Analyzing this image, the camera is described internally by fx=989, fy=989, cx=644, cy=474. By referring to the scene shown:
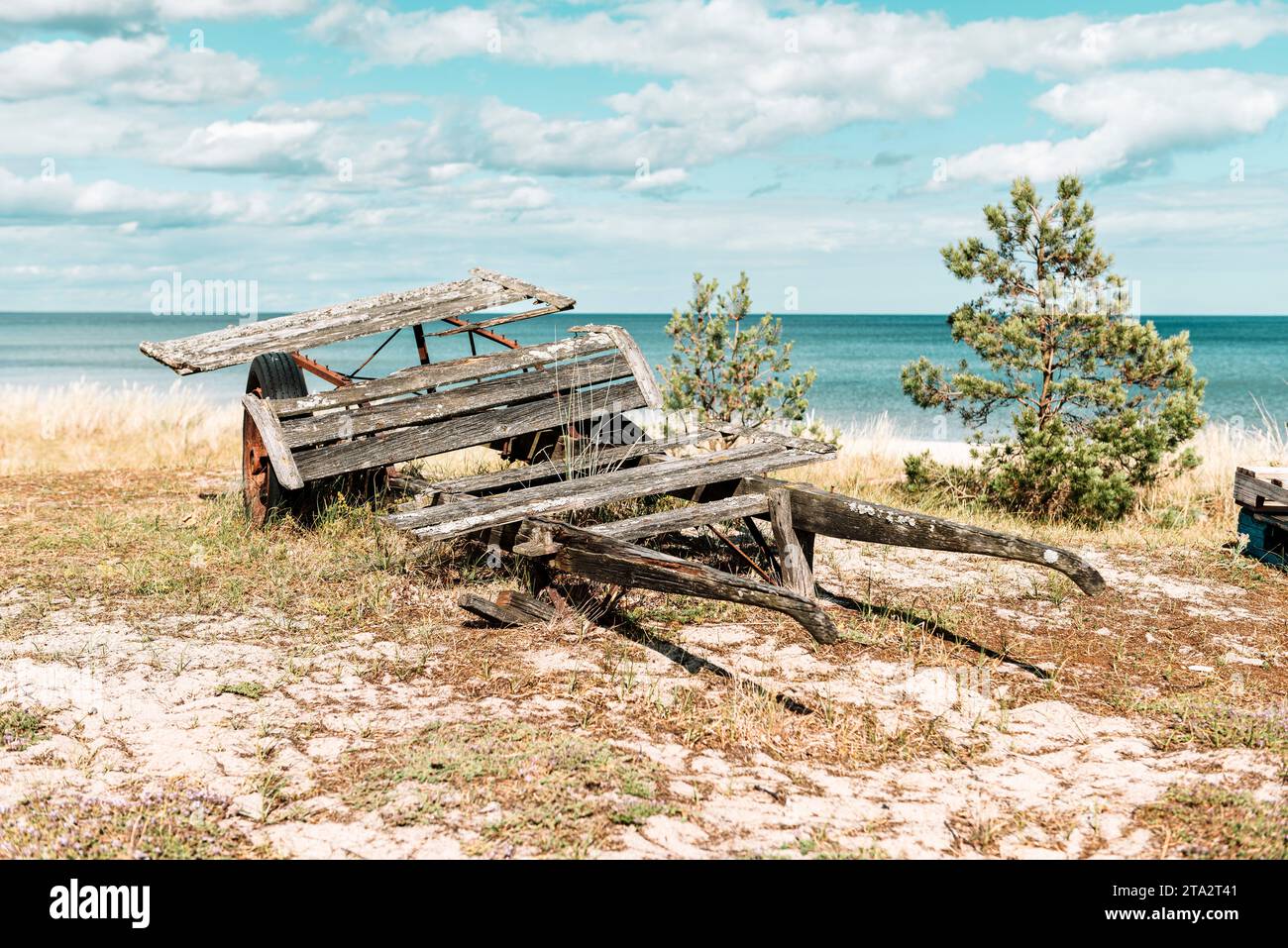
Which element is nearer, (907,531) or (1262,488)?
(907,531)

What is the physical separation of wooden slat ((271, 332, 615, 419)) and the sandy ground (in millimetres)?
1792

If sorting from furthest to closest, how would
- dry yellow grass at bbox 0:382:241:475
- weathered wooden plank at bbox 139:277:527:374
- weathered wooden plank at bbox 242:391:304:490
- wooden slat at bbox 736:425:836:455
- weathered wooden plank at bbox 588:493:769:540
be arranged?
1. dry yellow grass at bbox 0:382:241:475
2. weathered wooden plank at bbox 139:277:527:374
3. wooden slat at bbox 736:425:836:455
4. weathered wooden plank at bbox 242:391:304:490
5. weathered wooden plank at bbox 588:493:769:540

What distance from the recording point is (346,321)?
774cm

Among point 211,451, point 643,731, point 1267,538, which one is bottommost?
point 643,731

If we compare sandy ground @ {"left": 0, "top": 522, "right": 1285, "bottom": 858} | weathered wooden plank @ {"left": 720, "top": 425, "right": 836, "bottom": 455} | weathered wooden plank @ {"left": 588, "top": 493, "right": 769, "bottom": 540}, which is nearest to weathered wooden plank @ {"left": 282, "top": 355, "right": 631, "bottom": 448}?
weathered wooden plank @ {"left": 720, "top": 425, "right": 836, "bottom": 455}

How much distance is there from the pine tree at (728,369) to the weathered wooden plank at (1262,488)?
171 inches

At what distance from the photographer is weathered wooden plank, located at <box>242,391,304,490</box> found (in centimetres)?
A: 678

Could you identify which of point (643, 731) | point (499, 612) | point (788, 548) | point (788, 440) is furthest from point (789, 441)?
point (643, 731)

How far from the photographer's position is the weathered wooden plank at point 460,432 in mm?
7113

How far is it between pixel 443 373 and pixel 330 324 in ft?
3.35

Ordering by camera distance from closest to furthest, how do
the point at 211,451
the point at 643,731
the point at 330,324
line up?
the point at 643,731, the point at 330,324, the point at 211,451

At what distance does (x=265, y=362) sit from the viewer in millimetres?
7789

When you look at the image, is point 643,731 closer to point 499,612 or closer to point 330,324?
point 499,612

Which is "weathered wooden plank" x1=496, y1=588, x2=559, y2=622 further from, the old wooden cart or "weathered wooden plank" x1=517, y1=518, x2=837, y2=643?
"weathered wooden plank" x1=517, y1=518, x2=837, y2=643
